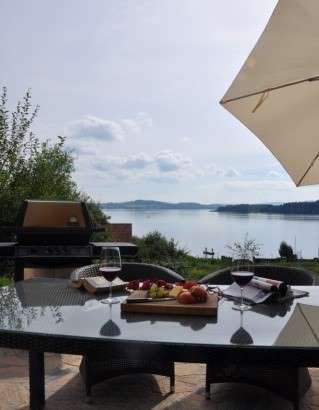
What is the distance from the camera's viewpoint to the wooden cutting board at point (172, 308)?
1981 millimetres

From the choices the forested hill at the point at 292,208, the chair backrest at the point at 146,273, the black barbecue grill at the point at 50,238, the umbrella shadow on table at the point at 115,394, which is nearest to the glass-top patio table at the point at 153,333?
the umbrella shadow on table at the point at 115,394

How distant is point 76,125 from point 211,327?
292 inches

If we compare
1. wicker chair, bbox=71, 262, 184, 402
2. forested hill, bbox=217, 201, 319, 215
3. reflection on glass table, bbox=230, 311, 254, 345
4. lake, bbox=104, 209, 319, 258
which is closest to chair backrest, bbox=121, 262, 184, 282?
wicker chair, bbox=71, 262, 184, 402

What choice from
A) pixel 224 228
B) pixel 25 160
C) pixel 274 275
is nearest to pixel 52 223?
pixel 274 275

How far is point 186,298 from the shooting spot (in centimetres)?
205

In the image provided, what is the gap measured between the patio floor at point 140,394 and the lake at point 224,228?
2988 millimetres

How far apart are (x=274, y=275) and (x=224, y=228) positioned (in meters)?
5.18

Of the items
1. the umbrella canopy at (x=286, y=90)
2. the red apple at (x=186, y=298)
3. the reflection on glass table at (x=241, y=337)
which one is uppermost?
the umbrella canopy at (x=286, y=90)

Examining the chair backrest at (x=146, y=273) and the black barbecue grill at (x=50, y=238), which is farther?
the black barbecue grill at (x=50, y=238)

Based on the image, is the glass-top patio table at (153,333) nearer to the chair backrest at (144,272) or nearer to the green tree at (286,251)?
the chair backrest at (144,272)

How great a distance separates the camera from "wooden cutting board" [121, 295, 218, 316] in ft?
6.50

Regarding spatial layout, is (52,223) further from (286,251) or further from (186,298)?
(286,251)

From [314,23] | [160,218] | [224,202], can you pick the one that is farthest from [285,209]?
[314,23]

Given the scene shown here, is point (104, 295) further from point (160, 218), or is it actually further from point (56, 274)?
point (160, 218)
